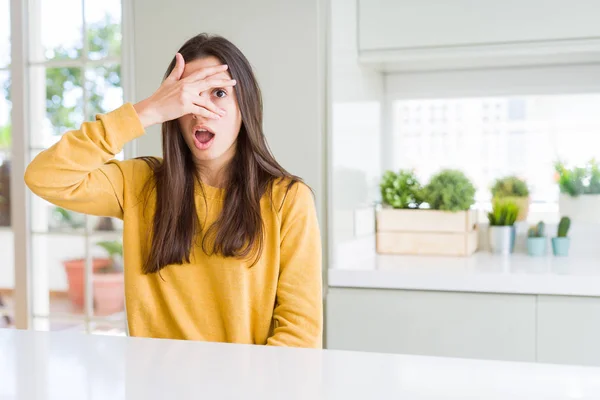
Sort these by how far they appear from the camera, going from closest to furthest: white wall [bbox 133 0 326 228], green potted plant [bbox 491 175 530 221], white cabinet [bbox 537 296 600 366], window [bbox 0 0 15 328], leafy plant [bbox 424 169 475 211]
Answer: white cabinet [bbox 537 296 600 366]
white wall [bbox 133 0 326 228]
leafy plant [bbox 424 169 475 211]
green potted plant [bbox 491 175 530 221]
window [bbox 0 0 15 328]

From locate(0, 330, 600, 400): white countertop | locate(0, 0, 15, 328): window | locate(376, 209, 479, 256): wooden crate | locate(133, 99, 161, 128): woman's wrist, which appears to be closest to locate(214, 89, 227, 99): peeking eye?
locate(133, 99, 161, 128): woman's wrist

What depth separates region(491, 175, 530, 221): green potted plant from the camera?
2525mm

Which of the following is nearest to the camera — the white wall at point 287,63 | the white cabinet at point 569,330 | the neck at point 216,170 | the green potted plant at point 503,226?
the neck at point 216,170

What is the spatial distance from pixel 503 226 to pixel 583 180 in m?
0.33

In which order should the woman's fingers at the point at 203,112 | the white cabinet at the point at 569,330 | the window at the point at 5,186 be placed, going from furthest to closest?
the window at the point at 5,186 < the white cabinet at the point at 569,330 < the woman's fingers at the point at 203,112

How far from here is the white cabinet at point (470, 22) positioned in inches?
81.8

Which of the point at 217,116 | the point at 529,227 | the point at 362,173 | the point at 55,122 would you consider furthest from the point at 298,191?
the point at 55,122

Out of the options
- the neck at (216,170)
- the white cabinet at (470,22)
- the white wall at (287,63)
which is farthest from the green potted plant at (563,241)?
the neck at (216,170)

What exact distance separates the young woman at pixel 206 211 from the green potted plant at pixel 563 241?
4.27ft

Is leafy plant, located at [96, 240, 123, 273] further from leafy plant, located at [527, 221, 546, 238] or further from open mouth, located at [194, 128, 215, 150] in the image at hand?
leafy plant, located at [527, 221, 546, 238]

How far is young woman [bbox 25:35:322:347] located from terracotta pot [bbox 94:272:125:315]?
1.21m

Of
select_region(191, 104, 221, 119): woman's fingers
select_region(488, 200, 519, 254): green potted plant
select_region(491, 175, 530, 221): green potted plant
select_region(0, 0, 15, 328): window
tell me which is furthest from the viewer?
select_region(0, 0, 15, 328): window

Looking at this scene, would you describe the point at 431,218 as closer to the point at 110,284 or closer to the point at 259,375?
the point at 110,284

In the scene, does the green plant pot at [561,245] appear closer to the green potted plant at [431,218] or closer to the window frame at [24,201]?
the green potted plant at [431,218]
